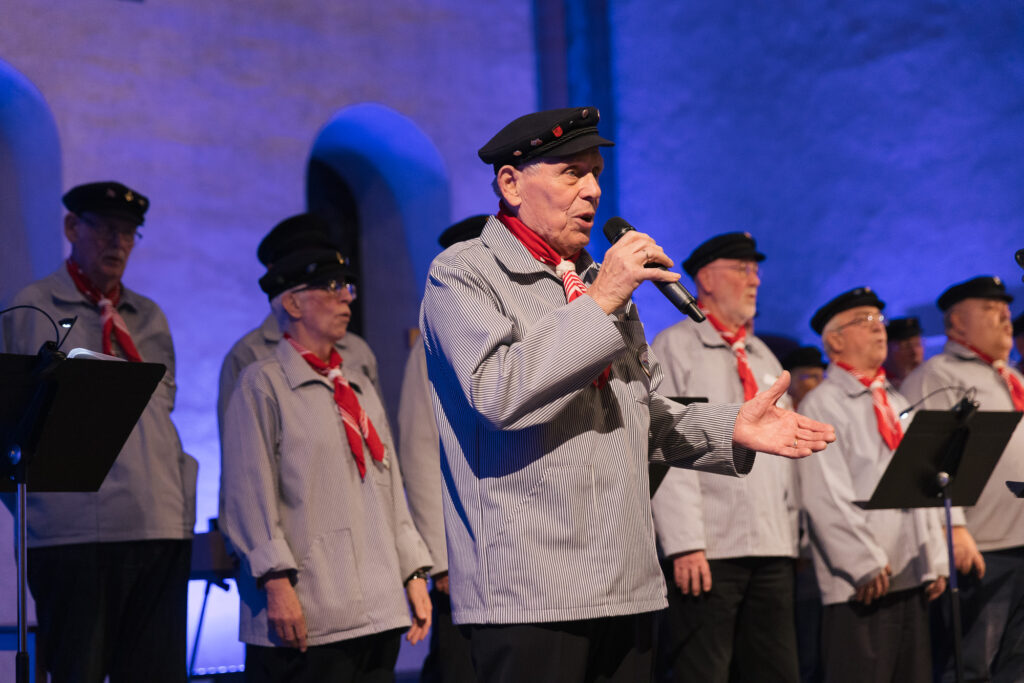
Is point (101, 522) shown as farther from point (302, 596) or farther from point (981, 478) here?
point (981, 478)

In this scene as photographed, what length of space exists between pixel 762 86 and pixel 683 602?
424 centimetres

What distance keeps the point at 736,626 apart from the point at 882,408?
50.2 inches

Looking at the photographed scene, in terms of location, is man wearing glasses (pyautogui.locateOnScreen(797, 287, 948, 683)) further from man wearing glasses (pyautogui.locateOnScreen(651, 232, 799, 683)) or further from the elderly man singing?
the elderly man singing

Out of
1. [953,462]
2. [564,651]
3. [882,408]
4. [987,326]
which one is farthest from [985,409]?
[564,651]

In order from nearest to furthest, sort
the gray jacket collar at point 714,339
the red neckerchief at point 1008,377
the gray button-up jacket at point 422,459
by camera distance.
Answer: the gray button-up jacket at point 422,459 → the gray jacket collar at point 714,339 → the red neckerchief at point 1008,377

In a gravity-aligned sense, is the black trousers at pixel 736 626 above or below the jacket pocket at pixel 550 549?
below

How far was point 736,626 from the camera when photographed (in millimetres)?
4250

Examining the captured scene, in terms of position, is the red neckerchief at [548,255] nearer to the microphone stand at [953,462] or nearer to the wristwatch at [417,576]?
the wristwatch at [417,576]

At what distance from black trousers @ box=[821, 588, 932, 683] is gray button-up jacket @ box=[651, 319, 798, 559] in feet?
1.37

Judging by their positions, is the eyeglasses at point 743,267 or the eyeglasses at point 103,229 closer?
the eyeglasses at point 103,229

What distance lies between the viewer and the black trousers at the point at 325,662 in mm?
3408

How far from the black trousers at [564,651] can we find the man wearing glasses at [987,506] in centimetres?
295

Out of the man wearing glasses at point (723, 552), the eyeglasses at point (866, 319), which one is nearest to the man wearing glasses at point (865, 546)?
the eyeglasses at point (866, 319)

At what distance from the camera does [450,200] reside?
688cm
